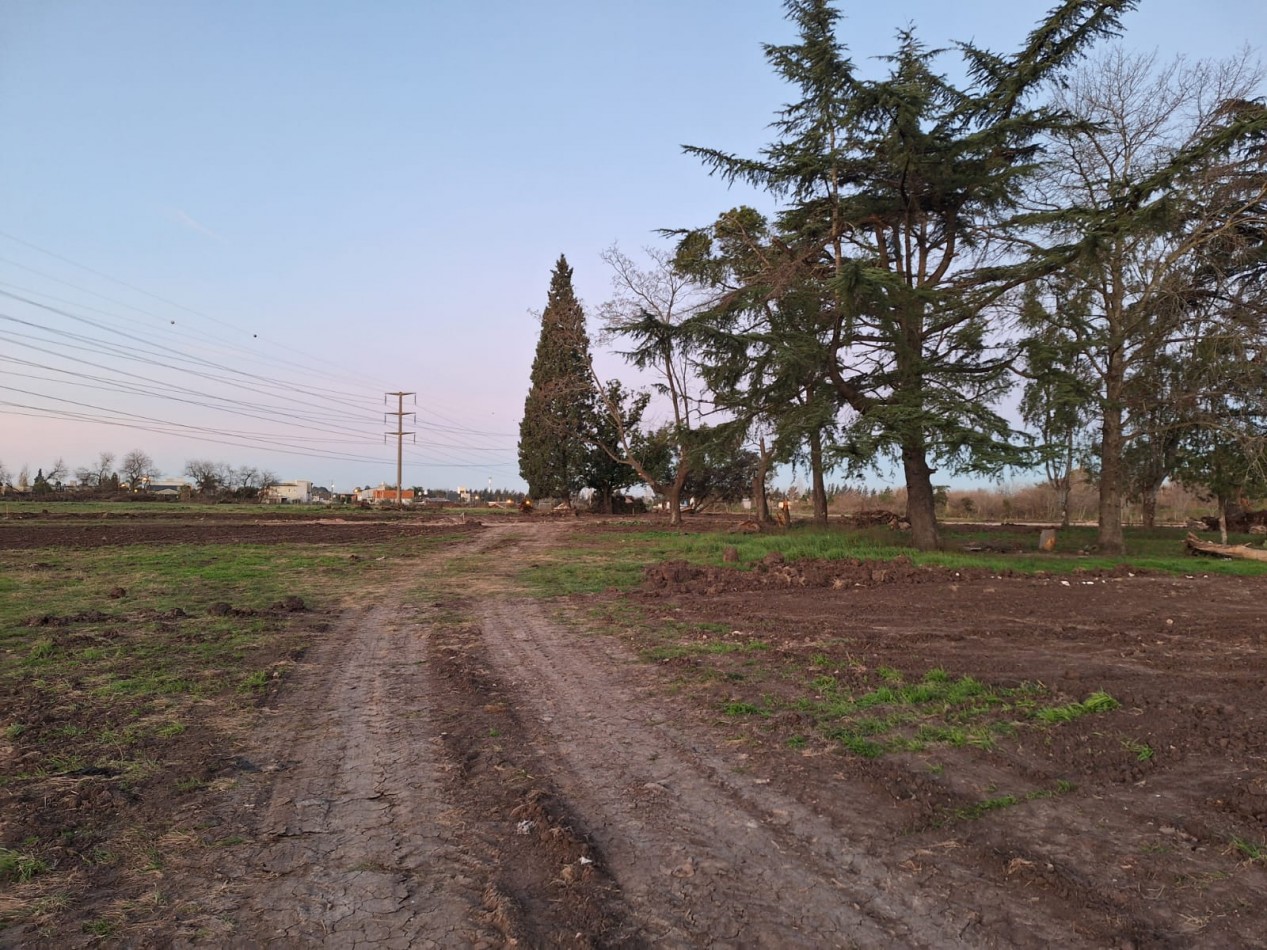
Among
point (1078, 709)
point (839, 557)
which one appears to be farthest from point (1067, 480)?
point (1078, 709)

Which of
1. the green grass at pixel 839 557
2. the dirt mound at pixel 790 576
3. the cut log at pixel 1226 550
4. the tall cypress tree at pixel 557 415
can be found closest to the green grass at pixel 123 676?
the green grass at pixel 839 557

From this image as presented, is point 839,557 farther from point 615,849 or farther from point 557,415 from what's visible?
point 557,415

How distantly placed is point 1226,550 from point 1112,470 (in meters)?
3.15

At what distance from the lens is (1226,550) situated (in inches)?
708

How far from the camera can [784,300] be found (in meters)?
19.3

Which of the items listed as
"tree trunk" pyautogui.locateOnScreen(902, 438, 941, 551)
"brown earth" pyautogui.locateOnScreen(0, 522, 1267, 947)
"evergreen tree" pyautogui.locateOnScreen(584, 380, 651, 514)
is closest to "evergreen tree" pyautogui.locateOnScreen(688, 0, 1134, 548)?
"tree trunk" pyautogui.locateOnScreen(902, 438, 941, 551)

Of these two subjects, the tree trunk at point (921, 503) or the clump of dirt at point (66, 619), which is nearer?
the clump of dirt at point (66, 619)

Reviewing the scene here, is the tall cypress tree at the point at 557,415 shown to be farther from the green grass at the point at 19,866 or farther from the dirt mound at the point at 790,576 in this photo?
the green grass at the point at 19,866

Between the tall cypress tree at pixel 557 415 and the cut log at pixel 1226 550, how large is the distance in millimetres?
29741

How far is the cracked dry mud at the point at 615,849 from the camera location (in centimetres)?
289

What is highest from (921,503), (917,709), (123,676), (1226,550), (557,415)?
(557,415)

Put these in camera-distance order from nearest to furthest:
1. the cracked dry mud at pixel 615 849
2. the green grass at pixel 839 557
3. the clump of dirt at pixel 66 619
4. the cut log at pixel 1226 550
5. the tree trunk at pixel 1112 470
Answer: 1. the cracked dry mud at pixel 615 849
2. the clump of dirt at pixel 66 619
3. the green grass at pixel 839 557
4. the cut log at pixel 1226 550
5. the tree trunk at pixel 1112 470

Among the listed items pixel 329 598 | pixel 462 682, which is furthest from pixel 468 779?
pixel 329 598

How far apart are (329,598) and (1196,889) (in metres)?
11.8
